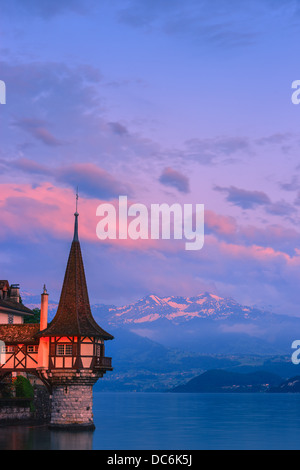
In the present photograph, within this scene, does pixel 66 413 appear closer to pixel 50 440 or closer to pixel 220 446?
pixel 50 440

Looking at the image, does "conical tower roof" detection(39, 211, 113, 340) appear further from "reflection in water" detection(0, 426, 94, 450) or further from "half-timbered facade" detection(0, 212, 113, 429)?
"reflection in water" detection(0, 426, 94, 450)

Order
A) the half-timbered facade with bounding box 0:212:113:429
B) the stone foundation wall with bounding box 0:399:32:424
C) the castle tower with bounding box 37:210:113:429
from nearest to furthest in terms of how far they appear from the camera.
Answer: the castle tower with bounding box 37:210:113:429 → the half-timbered facade with bounding box 0:212:113:429 → the stone foundation wall with bounding box 0:399:32:424

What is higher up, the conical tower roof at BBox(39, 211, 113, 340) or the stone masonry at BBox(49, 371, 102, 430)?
the conical tower roof at BBox(39, 211, 113, 340)

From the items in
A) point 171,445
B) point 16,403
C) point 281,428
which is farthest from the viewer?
point 281,428

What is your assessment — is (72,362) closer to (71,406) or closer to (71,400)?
(71,400)

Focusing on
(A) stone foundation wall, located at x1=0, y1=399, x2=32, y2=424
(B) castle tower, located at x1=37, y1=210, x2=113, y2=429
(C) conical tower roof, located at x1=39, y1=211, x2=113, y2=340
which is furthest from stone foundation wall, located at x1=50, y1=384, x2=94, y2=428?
(A) stone foundation wall, located at x1=0, y1=399, x2=32, y2=424

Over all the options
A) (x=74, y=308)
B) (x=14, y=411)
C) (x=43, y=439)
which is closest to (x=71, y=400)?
(x=43, y=439)

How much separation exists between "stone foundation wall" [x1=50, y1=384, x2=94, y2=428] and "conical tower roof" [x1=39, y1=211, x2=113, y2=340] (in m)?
5.02

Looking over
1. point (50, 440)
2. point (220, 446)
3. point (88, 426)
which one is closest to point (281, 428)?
point (220, 446)

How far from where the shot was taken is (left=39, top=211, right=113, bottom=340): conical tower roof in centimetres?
6612
